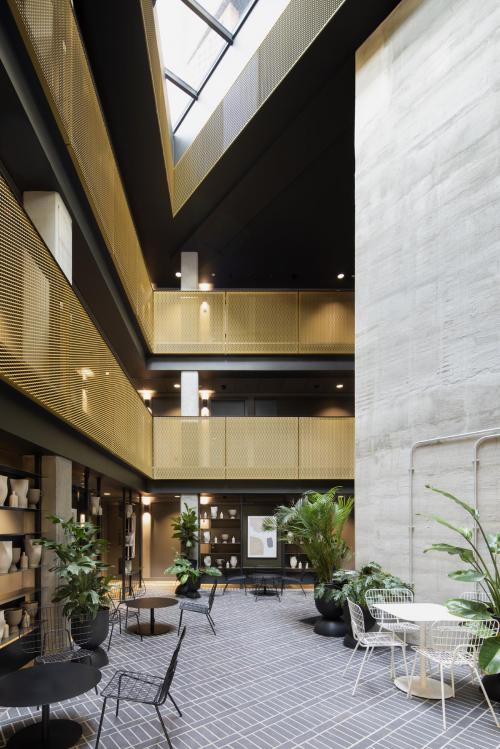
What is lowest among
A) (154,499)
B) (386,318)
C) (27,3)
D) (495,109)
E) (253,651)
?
(253,651)

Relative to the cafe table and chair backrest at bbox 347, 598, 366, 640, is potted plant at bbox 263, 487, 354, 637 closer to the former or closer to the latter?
chair backrest at bbox 347, 598, 366, 640

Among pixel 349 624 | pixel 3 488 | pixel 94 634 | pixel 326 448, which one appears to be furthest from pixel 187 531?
pixel 3 488

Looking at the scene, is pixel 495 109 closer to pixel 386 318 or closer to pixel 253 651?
pixel 386 318

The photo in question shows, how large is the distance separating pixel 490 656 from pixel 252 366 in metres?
10.8

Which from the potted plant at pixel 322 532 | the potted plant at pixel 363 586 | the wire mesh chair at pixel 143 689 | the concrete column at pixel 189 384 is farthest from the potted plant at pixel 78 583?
the concrete column at pixel 189 384

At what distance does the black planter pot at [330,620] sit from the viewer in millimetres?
9422

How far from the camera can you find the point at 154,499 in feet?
56.9

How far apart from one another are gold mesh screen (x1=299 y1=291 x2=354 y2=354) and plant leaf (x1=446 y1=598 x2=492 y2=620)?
9.75 meters

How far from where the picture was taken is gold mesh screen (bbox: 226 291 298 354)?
15.5m

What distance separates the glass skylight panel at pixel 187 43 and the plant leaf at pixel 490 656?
13.1 metres

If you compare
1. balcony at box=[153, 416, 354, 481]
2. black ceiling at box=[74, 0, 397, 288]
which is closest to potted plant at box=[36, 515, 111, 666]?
Result: balcony at box=[153, 416, 354, 481]

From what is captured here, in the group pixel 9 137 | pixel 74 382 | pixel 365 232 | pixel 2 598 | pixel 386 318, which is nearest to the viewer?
pixel 9 137

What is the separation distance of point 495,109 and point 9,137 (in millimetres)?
6623

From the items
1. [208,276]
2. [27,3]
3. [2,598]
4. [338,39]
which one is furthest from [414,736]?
[208,276]
